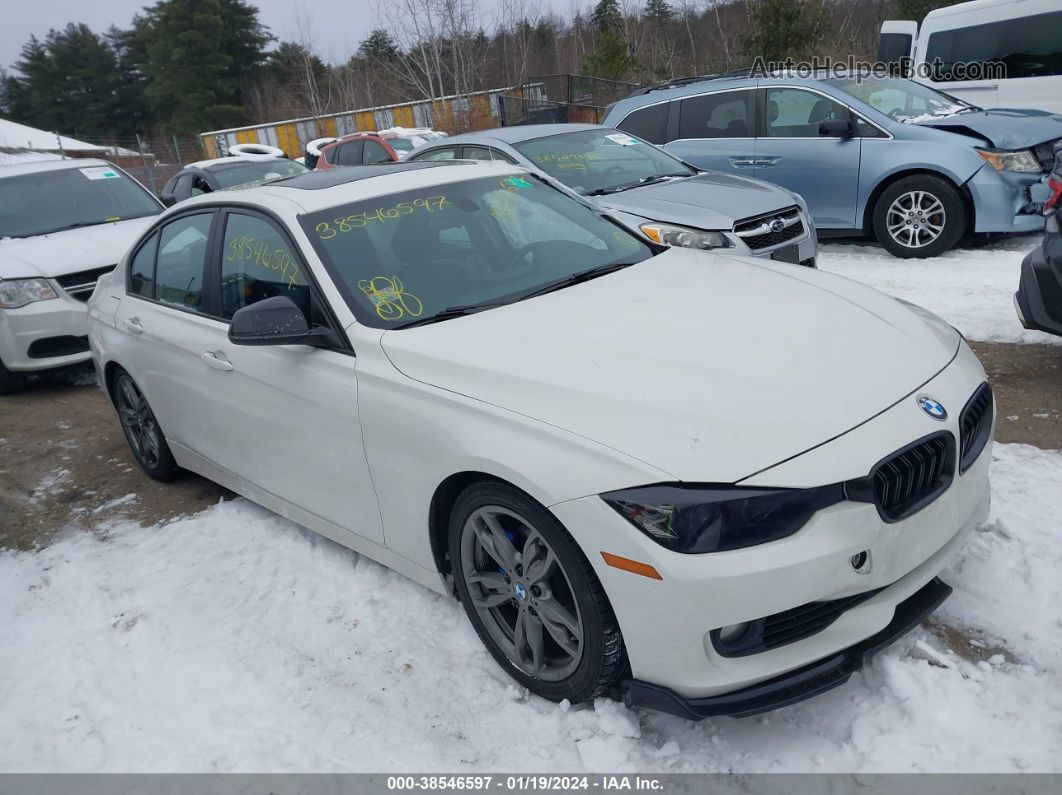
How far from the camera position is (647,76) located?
3381 centimetres

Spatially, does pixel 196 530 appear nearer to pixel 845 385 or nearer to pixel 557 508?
pixel 557 508

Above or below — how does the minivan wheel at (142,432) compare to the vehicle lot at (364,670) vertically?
above

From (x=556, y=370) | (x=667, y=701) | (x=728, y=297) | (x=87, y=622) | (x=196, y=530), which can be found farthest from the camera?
(x=196, y=530)

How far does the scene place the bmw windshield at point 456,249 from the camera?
3.30 meters

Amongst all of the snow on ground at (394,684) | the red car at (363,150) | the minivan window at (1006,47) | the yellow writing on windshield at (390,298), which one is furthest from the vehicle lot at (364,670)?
the red car at (363,150)

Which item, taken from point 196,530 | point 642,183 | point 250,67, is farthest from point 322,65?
point 196,530

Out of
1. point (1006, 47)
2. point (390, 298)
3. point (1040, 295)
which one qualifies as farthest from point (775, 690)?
point (1006, 47)

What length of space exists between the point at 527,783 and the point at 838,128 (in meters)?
7.41

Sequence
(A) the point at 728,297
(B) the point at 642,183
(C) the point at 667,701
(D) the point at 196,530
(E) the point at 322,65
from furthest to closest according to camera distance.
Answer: (E) the point at 322,65
(B) the point at 642,183
(D) the point at 196,530
(A) the point at 728,297
(C) the point at 667,701

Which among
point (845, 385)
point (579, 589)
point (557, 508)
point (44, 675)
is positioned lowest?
point (44, 675)

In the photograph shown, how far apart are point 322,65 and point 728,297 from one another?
49207 mm

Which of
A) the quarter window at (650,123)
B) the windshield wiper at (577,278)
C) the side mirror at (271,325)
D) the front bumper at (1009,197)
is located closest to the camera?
the side mirror at (271,325)

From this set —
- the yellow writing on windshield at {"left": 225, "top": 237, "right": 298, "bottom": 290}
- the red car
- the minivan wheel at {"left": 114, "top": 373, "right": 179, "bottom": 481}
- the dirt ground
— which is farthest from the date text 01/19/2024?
the red car

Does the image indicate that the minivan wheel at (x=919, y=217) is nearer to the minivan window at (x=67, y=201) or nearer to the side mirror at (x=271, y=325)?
the side mirror at (x=271, y=325)
